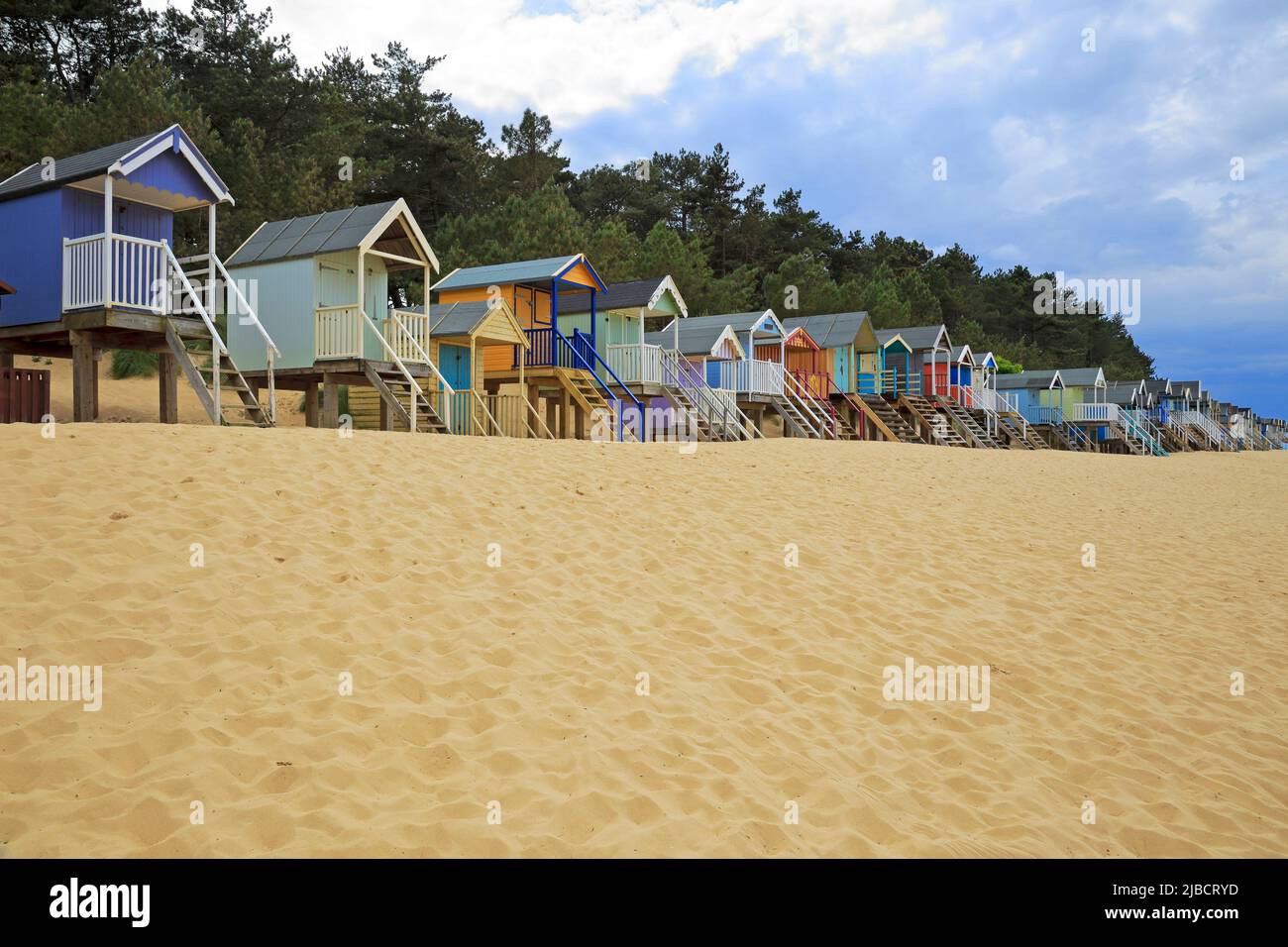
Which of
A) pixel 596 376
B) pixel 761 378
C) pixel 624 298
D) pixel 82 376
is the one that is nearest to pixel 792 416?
pixel 761 378

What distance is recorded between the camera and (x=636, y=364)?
27.2m

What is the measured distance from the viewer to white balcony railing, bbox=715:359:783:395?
31.1 metres

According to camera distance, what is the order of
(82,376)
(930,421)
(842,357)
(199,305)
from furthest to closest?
1. (842,357)
2. (930,421)
3. (199,305)
4. (82,376)

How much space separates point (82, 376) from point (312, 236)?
21.5ft

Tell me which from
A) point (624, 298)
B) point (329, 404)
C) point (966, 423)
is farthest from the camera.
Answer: point (966, 423)

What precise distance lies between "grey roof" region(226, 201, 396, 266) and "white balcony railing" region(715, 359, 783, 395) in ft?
45.8

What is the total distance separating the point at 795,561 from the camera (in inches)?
417

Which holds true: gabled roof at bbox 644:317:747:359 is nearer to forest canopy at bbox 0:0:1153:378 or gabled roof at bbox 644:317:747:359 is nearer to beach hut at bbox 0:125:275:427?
forest canopy at bbox 0:0:1153:378

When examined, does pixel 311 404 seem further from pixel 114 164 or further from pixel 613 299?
pixel 613 299

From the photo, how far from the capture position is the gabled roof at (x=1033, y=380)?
2229 inches

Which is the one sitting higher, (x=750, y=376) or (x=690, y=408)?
(x=750, y=376)

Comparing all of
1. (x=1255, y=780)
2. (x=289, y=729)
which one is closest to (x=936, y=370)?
(x=1255, y=780)

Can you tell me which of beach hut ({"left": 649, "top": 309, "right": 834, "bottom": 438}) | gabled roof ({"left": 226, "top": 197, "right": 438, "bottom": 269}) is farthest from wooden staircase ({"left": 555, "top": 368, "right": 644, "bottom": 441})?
beach hut ({"left": 649, "top": 309, "right": 834, "bottom": 438})
